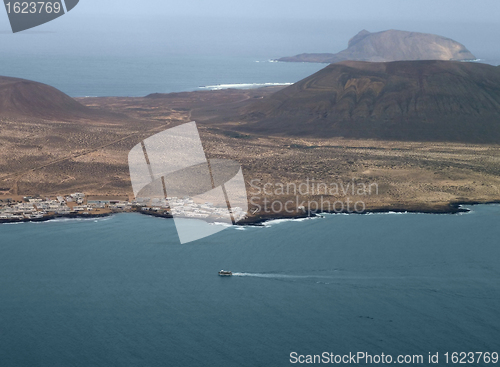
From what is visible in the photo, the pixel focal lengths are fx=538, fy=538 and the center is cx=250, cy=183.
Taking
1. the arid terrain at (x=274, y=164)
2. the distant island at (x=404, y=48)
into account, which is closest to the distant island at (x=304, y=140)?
the arid terrain at (x=274, y=164)

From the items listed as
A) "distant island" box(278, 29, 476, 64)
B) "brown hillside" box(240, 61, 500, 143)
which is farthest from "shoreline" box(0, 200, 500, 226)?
"distant island" box(278, 29, 476, 64)

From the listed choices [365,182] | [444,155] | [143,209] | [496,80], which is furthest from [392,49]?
[143,209]

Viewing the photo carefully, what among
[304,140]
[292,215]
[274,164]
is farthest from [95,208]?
[304,140]

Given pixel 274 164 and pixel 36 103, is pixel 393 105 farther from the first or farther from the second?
pixel 36 103

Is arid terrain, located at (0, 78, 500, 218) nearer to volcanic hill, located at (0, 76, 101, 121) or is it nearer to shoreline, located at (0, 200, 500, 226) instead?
shoreline, located at (0, 200, 500, 226)

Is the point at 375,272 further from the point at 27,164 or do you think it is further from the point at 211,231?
the point at 27,164
